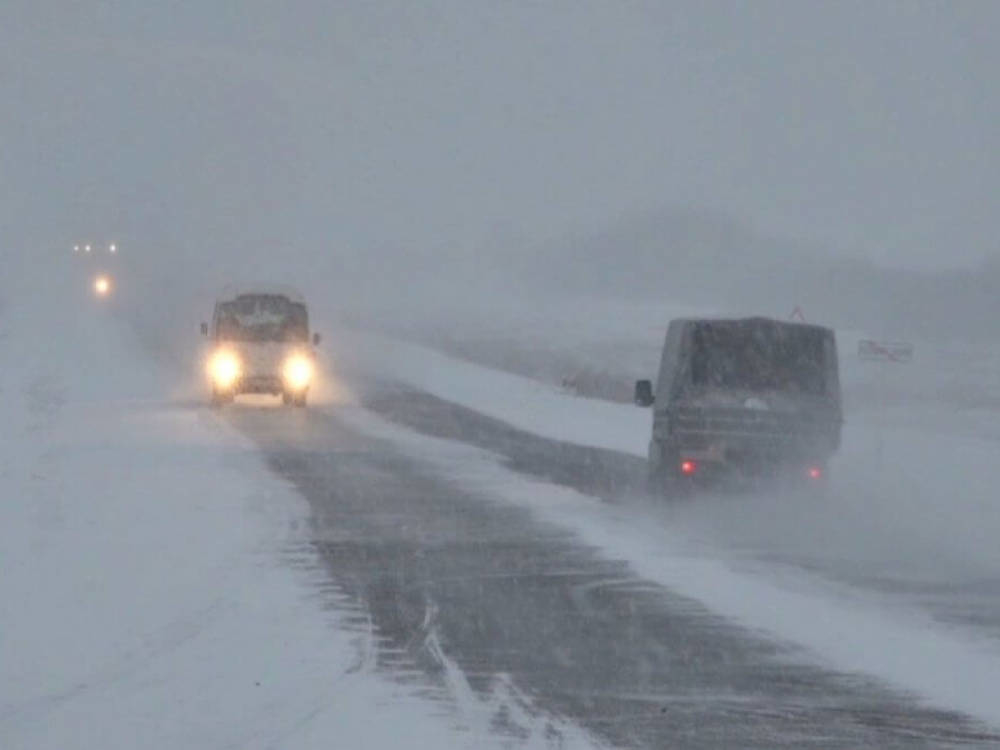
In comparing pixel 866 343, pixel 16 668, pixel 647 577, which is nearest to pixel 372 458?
pixel 866 343

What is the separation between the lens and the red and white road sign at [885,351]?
2691 cm

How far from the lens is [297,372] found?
41.2 metres

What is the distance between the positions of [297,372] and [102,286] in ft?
244

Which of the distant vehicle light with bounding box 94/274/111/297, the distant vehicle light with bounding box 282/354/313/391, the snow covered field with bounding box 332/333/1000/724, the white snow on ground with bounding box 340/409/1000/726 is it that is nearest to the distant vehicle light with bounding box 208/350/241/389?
the distant vehicle light with bounding box 282/354/313/391

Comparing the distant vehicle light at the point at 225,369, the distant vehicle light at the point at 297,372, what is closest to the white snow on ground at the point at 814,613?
the distant vehicle light at the point at 297,372

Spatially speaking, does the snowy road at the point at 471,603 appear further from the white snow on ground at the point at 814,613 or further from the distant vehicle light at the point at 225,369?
the distant vehicle light at the point at 225,369

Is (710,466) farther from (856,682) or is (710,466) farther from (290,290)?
(290,290)

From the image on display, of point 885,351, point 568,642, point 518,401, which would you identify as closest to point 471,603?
point 568,642

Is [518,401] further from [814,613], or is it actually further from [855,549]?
[814,613]

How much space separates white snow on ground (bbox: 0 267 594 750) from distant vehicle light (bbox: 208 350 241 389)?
12101 millimetres

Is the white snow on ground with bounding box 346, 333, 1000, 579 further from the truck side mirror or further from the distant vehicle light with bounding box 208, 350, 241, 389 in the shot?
the distant vehicle light with bounding box 208, 350, 241, 389

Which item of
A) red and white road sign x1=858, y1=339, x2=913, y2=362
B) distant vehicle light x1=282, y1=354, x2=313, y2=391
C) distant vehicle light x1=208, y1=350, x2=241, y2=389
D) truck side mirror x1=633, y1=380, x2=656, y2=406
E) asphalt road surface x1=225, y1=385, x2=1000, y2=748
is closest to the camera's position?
asphalt road surface x1=225, y1=385, x2=1000, y2=748

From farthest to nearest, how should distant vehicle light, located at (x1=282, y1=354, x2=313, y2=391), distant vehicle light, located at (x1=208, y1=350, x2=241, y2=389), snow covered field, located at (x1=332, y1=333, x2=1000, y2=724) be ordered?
1. distant vehicle light, located at (x1=282, y1=354, x2=313, y2=391)
2. distant vehicle light, located at (x1=208, y1=350, x2=241, y2=389)
3. snow covered field, located at (x1=332, y1=333, x2=1000, y2=724)

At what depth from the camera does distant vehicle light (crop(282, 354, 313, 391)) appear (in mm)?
41125
